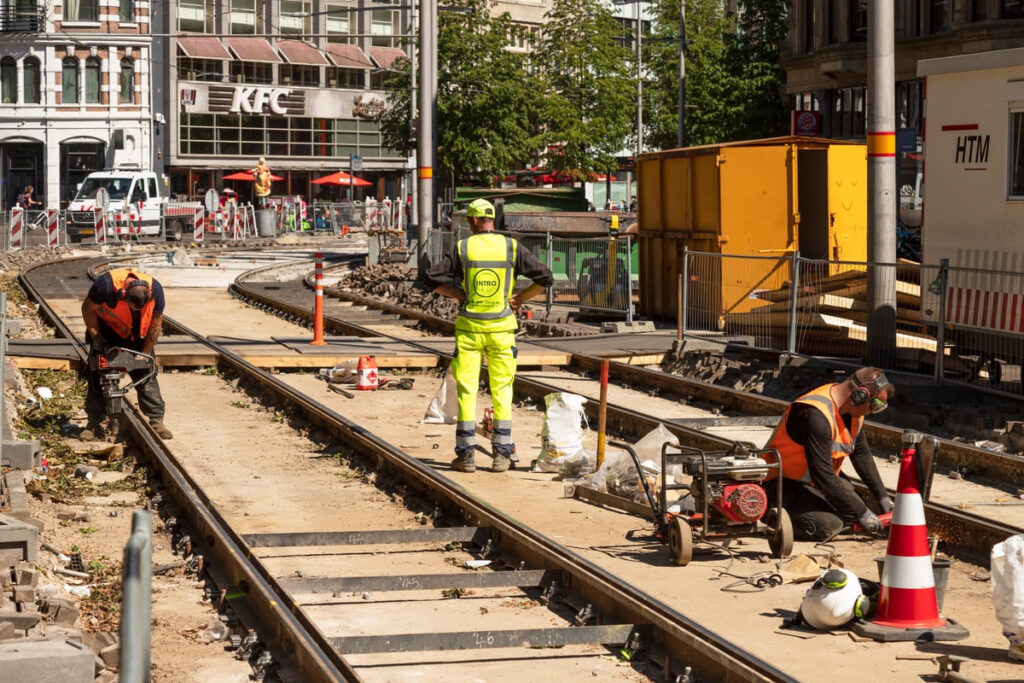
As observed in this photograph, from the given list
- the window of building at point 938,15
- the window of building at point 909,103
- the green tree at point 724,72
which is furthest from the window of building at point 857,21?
the green tree at point 724,72

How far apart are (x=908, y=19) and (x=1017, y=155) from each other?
90.6 ft

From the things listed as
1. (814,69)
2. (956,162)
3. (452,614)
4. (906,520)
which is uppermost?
(814,69)

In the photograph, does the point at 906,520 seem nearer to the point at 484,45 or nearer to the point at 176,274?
the point at 176,274

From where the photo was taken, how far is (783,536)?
28.2 ft

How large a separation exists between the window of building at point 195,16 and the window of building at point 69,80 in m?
4.94

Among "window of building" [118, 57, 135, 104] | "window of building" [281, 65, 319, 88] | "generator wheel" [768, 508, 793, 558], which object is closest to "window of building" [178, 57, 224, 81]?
"window of building" [118, 57, 135, 104]

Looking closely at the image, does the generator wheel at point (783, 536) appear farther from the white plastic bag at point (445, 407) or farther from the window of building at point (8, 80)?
the window of building at point (8, 80)

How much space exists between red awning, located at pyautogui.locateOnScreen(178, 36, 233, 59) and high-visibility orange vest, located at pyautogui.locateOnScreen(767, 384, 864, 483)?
210 feet

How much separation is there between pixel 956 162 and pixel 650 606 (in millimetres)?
9693

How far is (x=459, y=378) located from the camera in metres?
11.2

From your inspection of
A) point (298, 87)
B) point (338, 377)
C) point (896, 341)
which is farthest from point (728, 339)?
point (298, 87)

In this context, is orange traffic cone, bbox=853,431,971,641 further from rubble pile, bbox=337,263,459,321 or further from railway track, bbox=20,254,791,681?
rubble pile, bbox=337,263,459,321

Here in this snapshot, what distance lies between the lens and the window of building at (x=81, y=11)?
68.7 metres

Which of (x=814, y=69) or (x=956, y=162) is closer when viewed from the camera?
(x=956, y=162)
